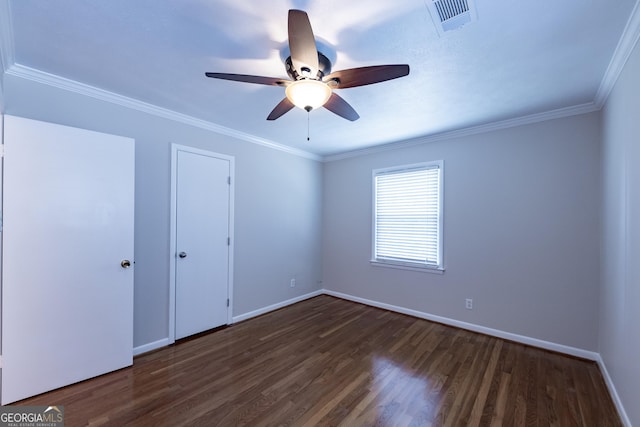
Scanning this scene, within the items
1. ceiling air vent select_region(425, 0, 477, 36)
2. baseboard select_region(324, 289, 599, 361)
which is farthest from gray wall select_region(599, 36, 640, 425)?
ceiling air vent select_region(425, 0, 477, 36)

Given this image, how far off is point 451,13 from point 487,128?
6.98 feet

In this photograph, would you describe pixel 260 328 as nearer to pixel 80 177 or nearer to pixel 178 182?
pixel 178 182

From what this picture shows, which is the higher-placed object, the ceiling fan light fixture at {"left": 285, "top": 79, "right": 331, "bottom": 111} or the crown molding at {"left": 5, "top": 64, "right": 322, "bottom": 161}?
the crown molding at {"left": 5, "top": 64, "right": 322, "bottom": 161}

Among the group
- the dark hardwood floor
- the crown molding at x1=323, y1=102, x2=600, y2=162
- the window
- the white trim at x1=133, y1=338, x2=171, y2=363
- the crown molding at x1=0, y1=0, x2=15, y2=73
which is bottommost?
the dark hardwood floor

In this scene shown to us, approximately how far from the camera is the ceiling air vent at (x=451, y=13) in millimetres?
1379

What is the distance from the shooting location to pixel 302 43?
54.2 inches

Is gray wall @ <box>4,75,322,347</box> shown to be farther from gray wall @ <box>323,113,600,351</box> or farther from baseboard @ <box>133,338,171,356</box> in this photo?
gray wall @ <box>323,113,600,351</box>

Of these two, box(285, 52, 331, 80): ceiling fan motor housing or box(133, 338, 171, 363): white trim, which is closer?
box(285, 52, 331, 80): ceiling fan motor housing

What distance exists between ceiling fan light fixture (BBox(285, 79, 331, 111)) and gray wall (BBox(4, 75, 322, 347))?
1.82 metres

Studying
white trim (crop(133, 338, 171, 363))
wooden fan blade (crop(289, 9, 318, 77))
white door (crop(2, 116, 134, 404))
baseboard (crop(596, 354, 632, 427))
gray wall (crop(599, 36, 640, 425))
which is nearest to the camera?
wooden fan blade (crop(289, 9, 318, 77))

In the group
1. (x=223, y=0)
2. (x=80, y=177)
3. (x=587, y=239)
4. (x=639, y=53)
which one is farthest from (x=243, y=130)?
(x=587, y=239)

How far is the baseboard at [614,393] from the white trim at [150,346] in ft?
12.4

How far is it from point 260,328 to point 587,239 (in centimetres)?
364

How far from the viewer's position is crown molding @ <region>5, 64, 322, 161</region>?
2.06 meters
